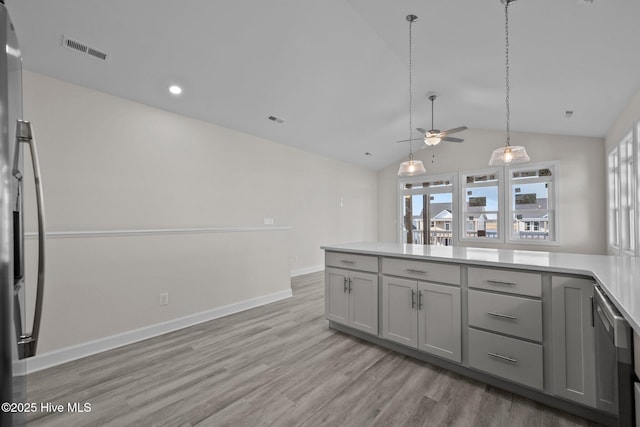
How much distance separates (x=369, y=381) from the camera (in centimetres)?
213

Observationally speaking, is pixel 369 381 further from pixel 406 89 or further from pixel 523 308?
pixel 406 89

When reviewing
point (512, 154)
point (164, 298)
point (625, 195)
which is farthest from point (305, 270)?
point (625, 195)

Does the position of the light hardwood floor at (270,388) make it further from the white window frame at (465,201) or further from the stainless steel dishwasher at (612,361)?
the white window frame at (465,201)

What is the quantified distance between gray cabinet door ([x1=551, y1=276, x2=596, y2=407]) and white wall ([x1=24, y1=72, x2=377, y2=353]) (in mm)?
3273

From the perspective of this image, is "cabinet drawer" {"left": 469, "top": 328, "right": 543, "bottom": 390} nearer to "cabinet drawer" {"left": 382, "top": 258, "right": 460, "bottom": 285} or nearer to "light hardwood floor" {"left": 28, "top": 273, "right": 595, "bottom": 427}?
"light hardwood floor" {"left": 28, "top": 273, "right": 595, "bottom": 427}

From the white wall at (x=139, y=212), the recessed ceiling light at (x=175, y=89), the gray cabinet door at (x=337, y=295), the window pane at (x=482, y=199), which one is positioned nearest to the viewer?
the white wall at (x=139, y=212)

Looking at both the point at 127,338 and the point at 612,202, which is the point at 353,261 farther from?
the point at 612,202

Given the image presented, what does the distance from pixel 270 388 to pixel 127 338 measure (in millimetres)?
1734

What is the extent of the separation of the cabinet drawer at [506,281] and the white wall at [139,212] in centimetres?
284

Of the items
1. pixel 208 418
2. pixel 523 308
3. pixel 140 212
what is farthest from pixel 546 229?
pixel 140 212

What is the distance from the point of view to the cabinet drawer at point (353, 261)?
105 inches

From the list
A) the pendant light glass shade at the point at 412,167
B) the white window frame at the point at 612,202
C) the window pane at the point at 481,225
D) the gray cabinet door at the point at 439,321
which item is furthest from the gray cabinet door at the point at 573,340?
the window pane at the point at 481,225

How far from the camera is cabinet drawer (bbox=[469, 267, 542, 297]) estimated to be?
185cm

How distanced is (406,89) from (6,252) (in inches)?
192
